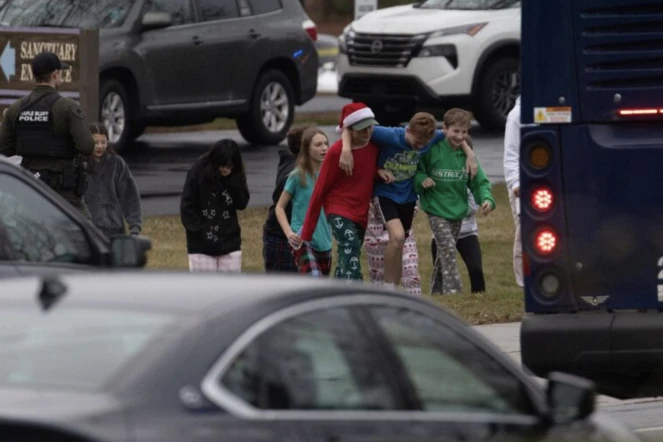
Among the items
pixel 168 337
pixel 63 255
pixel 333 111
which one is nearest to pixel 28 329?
pixel 168 337

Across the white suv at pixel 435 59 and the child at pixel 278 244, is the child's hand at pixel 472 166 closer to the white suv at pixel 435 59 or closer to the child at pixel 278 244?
the child at pixel 278 244

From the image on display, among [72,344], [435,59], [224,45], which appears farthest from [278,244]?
[435,59]

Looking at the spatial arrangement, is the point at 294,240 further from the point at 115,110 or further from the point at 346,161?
the point at 115,110

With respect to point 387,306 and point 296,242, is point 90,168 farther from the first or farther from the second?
point 387,306

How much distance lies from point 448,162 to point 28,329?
8.91 metres

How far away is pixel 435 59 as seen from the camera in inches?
874

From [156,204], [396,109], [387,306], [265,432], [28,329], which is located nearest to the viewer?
[265,432]

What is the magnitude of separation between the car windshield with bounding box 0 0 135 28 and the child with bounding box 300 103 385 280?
8.23m

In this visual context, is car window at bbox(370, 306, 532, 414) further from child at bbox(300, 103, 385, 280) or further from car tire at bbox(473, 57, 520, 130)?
car tire at bbox(473, 57, 520, 130)

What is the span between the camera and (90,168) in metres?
12.6

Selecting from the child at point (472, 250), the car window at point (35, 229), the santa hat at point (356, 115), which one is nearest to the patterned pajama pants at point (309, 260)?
the santa hat at point (356, 115)

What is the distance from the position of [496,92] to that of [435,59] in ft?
3.67

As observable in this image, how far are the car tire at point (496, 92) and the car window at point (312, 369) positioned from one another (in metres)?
18.0

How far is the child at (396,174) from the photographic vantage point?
12.2m
